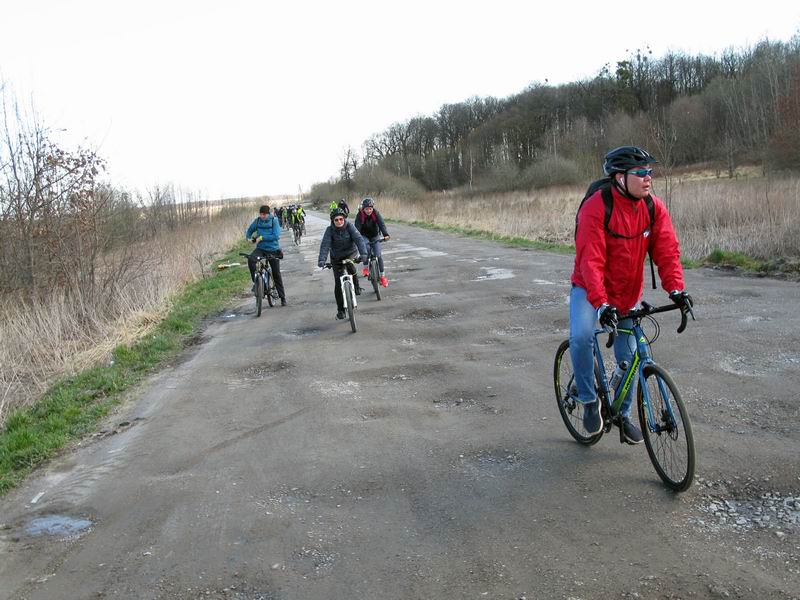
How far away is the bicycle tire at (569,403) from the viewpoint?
191 inches

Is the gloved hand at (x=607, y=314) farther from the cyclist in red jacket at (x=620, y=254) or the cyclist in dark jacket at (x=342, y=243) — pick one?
the cyclist in dark jacket at (x=342, y=243)

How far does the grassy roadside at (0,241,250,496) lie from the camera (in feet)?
19.4

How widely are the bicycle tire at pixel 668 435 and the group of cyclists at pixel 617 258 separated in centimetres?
30

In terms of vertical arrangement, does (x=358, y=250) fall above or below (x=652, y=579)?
above

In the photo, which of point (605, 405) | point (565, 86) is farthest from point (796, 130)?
point (565, 86)

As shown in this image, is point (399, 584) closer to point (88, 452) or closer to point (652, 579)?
point (652, 579)

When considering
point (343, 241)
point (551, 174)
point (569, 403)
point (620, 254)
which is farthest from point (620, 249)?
point (551, 174)

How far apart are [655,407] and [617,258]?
953 mm

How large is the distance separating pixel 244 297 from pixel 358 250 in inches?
201

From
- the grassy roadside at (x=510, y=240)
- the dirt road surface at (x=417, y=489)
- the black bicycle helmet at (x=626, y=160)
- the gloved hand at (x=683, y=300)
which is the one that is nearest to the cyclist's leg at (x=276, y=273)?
the dirt road surface at (x=417, y=489)

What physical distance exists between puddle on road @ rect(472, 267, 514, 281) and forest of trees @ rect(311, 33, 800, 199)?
21.2 m

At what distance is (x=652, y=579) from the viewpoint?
124 inches

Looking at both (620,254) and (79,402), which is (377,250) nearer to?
(79,402)

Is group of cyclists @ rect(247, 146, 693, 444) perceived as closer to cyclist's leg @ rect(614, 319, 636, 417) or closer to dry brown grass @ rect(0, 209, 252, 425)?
cyclist's leg @ rect(614, 319, 636, 417)
